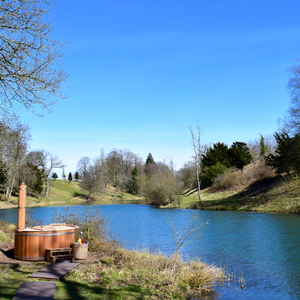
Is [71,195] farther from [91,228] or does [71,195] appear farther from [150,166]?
[91,228]

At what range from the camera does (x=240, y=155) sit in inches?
1972

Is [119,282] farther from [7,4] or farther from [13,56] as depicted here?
[7,4]

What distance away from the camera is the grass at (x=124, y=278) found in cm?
665

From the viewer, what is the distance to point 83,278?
7445mm

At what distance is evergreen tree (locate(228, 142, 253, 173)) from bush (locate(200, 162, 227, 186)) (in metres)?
3.07

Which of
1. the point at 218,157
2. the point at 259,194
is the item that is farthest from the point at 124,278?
the point at 218,157

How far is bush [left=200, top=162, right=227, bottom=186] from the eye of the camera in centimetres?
4909

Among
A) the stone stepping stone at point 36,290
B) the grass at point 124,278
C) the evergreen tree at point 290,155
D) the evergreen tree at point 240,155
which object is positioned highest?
the evergreen tree at point 240,155

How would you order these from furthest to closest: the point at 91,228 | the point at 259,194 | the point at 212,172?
1. the point at 212,172
2. the point at 259,194
3. the point at 91,228

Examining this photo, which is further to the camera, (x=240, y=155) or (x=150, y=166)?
(x=150, y=166)

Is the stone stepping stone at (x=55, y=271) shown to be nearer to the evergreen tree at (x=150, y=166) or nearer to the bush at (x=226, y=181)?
the bush at (x=226, y=181)

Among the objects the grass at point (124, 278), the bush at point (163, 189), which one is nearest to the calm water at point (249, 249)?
the grass at point (124, 278)

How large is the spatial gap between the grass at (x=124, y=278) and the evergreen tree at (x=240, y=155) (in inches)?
1658

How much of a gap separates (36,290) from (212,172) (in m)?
45.2
